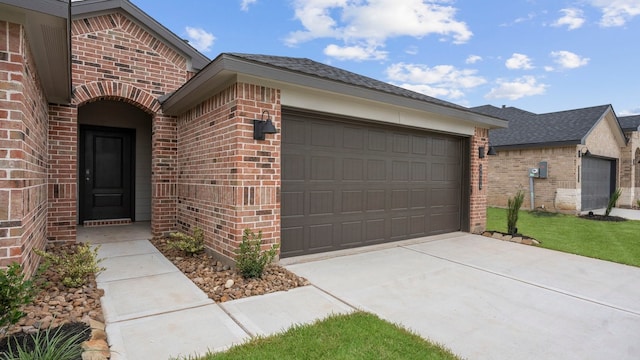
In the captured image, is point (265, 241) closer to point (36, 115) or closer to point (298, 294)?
Answer: point (298, 294)

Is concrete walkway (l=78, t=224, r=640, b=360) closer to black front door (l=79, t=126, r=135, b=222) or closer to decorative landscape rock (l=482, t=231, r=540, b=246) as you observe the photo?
decorative landscape rock (l=482, t=231, r=540, b=246)

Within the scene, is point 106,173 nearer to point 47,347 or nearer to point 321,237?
point 321,237

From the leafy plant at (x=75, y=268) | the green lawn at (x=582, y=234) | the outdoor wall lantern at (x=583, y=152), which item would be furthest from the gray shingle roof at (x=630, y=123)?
the leafy plant at (x=75, y=268)

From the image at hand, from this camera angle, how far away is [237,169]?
4.43 metres

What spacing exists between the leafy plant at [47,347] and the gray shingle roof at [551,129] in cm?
1508

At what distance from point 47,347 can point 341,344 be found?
79.8 inches

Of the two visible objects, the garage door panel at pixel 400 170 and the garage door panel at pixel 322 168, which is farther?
the garage door panel at pixel 400 170

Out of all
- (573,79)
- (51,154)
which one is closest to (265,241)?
(51,154)

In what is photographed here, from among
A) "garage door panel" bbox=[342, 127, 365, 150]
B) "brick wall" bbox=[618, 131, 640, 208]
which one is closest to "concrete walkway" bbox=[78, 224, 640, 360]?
"garage door panel" bbox=[342, 127, 365, 150]

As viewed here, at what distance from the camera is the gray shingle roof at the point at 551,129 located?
12.8 meters

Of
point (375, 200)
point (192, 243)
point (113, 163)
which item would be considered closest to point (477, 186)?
point (375, 200)

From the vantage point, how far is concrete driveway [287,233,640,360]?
284 centimetres

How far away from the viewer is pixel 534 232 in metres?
8.69

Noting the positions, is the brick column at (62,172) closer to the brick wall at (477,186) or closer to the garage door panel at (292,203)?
the garage door panel at (292,203)
